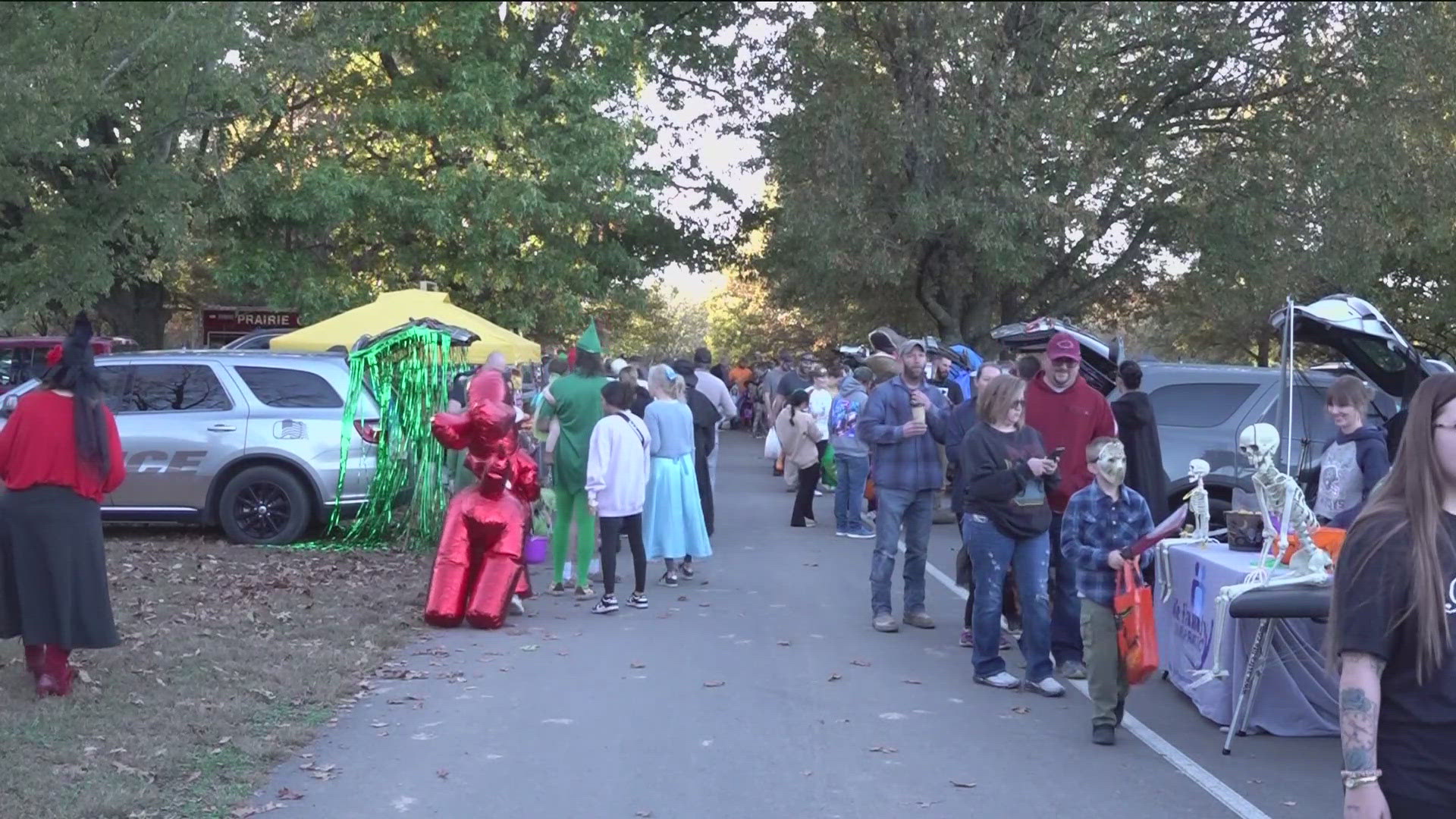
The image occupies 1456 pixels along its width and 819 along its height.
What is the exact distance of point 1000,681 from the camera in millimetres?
8297

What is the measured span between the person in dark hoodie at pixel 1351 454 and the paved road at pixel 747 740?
1.25 meters

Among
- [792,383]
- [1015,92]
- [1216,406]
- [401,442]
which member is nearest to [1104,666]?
[1015,92]

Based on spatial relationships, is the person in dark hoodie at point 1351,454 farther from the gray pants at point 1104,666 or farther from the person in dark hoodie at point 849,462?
the person in dark hoodie at point 849,462

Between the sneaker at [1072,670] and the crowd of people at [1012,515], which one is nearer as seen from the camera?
the crowd of people at [1012,515]

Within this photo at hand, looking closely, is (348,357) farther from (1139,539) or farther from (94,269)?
(1139,539)

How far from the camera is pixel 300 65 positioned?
5156mm

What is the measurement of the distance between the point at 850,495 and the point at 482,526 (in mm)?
6558

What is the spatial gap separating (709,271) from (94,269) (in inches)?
424

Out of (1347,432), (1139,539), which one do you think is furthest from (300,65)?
(1347,432)

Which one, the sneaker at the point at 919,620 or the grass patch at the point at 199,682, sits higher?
the sneaker at the point at 919,620

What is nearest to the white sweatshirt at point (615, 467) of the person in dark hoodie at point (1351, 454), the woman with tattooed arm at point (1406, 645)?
the person in dark hoodie at point (1351, 454)

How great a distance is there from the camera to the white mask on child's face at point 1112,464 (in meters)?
7.32

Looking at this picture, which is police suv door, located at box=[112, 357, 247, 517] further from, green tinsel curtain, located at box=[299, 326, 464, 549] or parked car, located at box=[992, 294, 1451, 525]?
parked car, located at box=[992, 294, 1451, 525]

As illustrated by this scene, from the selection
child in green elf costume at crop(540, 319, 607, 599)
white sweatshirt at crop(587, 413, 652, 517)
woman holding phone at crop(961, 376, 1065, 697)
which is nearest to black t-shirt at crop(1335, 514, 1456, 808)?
woman holding phone at crop(961, 376, 1065, 697)
